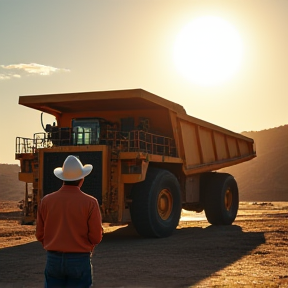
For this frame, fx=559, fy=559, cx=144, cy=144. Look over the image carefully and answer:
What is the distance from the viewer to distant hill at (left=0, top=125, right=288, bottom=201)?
4962 cm

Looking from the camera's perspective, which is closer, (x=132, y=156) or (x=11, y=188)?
(x=132, y=156)

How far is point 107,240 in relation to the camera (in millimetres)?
12719

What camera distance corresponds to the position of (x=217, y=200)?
621 inches

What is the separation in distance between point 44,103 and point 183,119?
349 centimetres

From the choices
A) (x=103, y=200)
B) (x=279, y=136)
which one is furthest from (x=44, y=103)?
(x=279, y=136)

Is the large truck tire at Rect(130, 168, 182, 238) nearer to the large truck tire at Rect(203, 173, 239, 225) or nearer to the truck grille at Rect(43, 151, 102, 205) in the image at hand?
the truck grille at Rect(43, 151, 102, 205)

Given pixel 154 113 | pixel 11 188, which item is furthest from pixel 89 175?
pixel 11 188

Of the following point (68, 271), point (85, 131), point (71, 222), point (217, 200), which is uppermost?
point (85, 131)

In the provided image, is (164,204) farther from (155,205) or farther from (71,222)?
(71,222)

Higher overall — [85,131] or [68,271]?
[85,131]

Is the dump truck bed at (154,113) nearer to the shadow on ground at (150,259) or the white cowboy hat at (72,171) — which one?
the shadow on ground at (150,259)

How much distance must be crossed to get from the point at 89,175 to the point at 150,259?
9.54 feet

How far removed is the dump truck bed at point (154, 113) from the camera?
42.0 feet

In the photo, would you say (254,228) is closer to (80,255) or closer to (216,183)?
(216,183)
